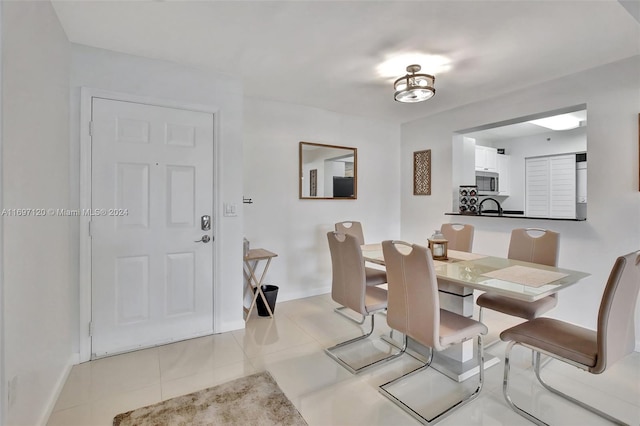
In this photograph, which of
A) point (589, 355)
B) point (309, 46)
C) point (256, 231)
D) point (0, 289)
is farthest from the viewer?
point (256, 231)

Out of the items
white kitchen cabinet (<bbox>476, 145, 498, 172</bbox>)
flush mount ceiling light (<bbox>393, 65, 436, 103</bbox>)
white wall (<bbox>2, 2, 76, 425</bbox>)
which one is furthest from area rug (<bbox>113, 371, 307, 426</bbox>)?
white kitchen cabinet (<bbox>476, 145, 498, 172</bbox>)

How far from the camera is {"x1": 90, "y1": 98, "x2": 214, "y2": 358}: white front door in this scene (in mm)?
2441

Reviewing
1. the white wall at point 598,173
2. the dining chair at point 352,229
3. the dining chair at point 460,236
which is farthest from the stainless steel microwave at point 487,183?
the dining chair at point 352,229

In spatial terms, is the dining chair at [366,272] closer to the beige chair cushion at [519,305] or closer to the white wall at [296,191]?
the white wall at [296,191]

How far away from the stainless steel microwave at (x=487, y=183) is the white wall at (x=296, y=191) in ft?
6.93

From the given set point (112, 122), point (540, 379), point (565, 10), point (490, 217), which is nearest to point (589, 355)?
point (540, 379)

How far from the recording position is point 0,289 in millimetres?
1238

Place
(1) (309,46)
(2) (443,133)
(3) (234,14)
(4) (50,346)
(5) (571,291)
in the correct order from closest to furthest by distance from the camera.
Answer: (4) (50,346), (3) (234,14), (1) (309,46), (5) (571,291), (2) (443,133)

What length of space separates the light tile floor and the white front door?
25cm

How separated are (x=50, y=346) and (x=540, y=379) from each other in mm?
3093

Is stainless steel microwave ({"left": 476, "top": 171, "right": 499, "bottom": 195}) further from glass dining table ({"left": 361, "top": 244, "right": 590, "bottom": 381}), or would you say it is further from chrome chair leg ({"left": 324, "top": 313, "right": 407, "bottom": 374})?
chrome chair leg ({"left": 324, "top": 313, "right": 407, "bottom": 374})

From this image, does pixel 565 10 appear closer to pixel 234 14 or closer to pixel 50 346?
pixel 234 14

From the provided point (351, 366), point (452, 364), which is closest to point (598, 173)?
point (452, 364)

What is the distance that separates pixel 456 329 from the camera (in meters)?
1.86
